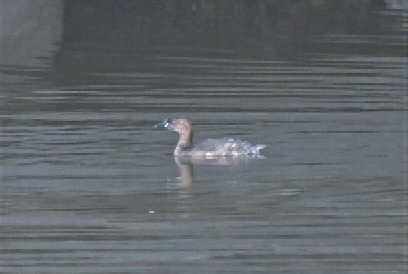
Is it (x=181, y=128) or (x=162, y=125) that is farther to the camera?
(x=162, y=125)

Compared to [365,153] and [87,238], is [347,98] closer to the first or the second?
[365,153]

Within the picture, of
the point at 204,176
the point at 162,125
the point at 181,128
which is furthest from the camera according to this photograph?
the point at 162,125

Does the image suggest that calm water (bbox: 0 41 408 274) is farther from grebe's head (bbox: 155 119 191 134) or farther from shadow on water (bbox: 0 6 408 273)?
grebe's head (bbox: 155 119 191 134)

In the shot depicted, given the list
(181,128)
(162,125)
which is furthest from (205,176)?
(162,125)

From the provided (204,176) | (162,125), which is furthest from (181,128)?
(204,176)

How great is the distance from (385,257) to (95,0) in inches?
626

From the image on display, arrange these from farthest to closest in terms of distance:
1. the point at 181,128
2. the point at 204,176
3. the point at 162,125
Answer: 1. the point at 162,125
2. the point at 181,128
3. the point at 204,176

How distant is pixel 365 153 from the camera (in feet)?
38.7

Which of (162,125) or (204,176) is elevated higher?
(162,125)

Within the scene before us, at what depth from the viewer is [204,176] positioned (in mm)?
11445

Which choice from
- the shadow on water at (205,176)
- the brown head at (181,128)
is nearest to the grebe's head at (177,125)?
the brown head at (181,128)

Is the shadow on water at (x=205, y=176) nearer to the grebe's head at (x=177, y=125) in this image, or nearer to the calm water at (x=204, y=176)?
the calm water at (x=204, y=176)

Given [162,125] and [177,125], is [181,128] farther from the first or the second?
[162,125]

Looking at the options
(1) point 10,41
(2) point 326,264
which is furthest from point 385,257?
(1) point 10,41
